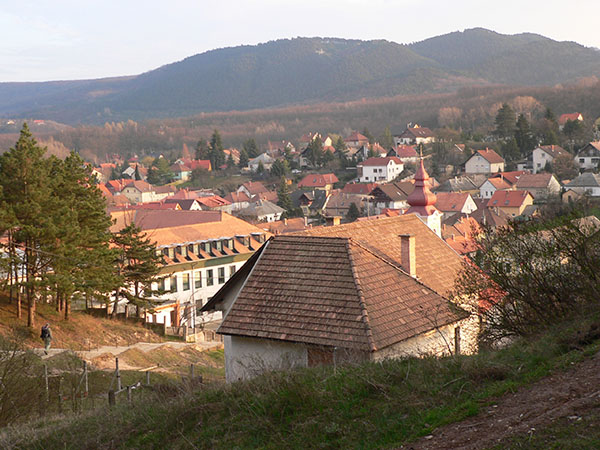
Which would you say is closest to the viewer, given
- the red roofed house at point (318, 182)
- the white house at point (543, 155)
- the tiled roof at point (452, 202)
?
the tiled roof at point (452, 202)

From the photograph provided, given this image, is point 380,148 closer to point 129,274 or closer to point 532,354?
point 129,274

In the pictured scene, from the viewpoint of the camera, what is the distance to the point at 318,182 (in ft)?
336

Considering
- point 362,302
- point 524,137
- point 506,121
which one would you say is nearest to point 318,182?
point 524,137

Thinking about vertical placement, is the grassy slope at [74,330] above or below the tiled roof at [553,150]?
below

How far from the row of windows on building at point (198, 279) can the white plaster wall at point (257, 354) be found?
86.5ft

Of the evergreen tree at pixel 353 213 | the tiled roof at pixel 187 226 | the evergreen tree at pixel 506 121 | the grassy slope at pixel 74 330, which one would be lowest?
the evergreen tree at pixel 353 213

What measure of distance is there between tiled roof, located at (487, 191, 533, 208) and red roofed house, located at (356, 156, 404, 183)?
32045 millimetres

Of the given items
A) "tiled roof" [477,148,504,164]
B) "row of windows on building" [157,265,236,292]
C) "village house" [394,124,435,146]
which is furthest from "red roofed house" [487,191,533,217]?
"village house" [394,124,435,146]

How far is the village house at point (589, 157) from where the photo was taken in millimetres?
88875

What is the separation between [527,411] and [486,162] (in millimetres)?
93780

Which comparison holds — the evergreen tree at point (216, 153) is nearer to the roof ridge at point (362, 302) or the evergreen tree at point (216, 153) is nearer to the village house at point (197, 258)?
the village house at point (197, 258)

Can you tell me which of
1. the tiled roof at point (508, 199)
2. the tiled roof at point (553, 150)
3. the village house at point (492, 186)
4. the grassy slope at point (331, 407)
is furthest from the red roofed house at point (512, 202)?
the grassy slope at point (331, 407)

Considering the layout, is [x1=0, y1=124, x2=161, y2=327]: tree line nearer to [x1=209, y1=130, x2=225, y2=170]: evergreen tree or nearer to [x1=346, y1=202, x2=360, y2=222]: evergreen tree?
[x1=346, y1=202, x2=360, y2=222]: evergreen tree

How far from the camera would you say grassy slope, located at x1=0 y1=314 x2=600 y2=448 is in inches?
324
